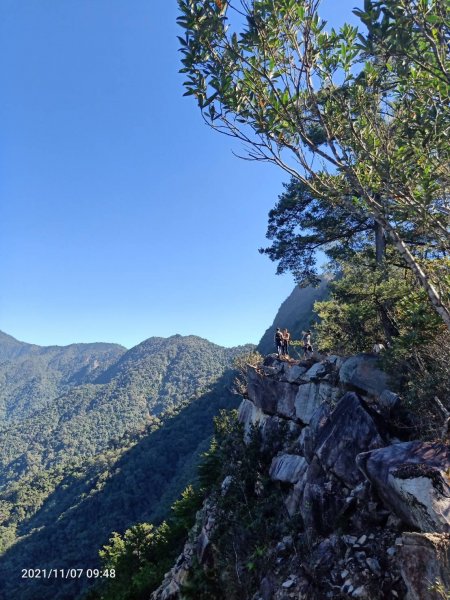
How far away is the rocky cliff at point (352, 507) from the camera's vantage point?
4926 mm

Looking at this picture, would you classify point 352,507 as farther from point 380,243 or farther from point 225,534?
point 380,243

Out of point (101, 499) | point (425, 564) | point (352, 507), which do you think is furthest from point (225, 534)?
point (101, 499)

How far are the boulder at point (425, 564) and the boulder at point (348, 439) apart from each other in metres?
2.42

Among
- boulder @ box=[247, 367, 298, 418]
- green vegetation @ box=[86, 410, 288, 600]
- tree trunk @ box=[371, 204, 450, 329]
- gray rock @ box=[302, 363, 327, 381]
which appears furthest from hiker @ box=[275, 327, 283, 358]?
tree trunk @ box=[371, 204, 450, 329]

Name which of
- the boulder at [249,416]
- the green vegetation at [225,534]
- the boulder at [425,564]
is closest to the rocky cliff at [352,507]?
the boulder at [425,564]

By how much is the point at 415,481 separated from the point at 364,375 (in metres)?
4.60

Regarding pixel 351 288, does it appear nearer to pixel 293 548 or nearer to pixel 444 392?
pixel 444 392

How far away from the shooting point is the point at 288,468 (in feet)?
34.9

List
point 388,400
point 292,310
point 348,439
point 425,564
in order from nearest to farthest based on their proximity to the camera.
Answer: point 425,564 → point 348,439 → point 388,400 → point 292,310

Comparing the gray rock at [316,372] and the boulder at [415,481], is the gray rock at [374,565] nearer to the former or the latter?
the boulder at [415,481]

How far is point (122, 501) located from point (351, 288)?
8158 cm

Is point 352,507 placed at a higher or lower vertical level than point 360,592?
higher

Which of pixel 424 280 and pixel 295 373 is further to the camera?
pixel 295 373

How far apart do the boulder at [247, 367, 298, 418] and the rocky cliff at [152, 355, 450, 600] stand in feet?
3.81
